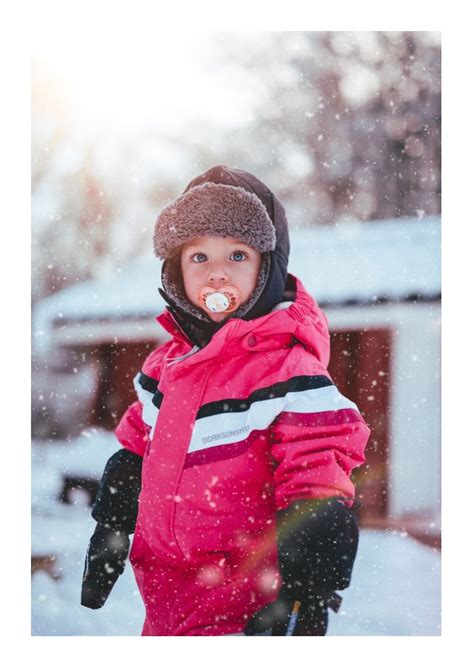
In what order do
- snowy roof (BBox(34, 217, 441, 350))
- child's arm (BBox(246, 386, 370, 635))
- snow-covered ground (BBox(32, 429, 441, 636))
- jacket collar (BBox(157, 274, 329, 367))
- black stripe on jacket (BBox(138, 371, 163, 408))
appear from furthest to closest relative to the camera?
snowy roof (BBox(34, 217, 441, 350)), snow-covered ground (BBox(32, 429, 441, 636)), black stripe on jacket (BBox(138, 371, 163, 408)), jacket collar (BBox(157, 274, 329, 367)), child's arm (BBox(246, 386, 370, 635))

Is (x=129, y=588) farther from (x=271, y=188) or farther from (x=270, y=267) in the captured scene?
(x=271, y=188)

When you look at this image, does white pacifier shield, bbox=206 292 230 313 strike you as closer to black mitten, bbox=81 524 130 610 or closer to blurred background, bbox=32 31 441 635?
black mitten, bbox=81 524 130 610

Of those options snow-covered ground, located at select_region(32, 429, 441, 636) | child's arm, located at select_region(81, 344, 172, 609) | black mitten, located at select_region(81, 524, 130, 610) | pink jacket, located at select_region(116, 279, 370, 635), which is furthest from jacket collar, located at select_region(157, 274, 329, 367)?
snow-covered ground, located at select_region(32, 429, 441, 636)

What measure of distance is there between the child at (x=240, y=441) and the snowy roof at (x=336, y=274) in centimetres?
69

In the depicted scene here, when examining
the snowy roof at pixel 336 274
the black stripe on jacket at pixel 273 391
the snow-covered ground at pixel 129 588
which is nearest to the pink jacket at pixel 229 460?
the black stripe on jacket at pixel 273 391

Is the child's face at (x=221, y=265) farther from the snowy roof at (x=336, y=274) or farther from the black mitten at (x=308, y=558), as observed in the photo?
the snowy roof at (x=336, y=274)

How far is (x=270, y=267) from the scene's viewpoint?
1405mm

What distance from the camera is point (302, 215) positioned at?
8.00ft

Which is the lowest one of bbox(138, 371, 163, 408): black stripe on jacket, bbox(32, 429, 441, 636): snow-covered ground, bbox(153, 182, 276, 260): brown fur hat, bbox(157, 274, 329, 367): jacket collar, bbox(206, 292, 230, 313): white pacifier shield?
bbox(32, 429, 441, 636): snow-covered ground

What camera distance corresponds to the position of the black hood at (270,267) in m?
1.40

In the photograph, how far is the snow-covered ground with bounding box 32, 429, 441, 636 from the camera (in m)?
1.74

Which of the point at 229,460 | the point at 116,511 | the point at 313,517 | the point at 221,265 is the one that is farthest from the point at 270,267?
the point at 116,511
